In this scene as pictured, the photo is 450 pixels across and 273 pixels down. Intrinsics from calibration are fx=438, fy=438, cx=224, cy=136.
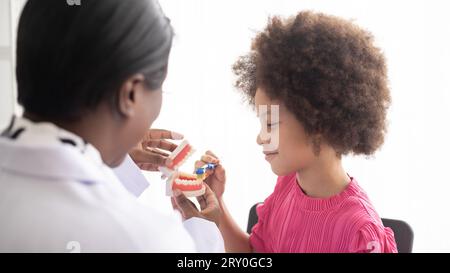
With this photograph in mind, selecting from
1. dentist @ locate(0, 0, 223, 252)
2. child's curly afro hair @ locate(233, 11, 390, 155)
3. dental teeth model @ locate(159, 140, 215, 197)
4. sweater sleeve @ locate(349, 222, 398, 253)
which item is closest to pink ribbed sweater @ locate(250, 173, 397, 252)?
sweater sleeve @ locate(349, 222, 398, 253)

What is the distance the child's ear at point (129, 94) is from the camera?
47cm

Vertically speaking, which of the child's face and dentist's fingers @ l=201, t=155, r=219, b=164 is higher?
the child's face

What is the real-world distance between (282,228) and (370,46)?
42 centimetres

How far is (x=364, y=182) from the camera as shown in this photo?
5.05 ft

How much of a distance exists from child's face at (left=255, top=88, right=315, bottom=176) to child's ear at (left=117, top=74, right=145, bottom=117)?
43cm

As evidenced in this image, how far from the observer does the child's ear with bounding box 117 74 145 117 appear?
47 cm

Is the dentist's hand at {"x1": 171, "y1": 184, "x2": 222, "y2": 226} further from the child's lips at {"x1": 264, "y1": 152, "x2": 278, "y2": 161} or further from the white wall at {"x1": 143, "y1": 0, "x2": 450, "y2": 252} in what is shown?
the white wall at {"x1": 143, "y1": 0, "x2": 450, "y2": 252}

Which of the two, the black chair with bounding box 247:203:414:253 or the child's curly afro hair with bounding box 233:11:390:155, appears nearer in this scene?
the child's curly afro hair with bounding box 233:11:390:155

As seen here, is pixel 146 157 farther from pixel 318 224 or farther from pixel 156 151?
pixel 318 224

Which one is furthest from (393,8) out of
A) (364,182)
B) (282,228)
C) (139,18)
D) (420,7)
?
(139,18)

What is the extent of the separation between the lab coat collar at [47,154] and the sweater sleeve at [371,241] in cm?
50

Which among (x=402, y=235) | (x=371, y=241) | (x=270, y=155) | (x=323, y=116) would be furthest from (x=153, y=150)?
(x=402, y=235)

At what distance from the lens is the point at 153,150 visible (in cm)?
92
